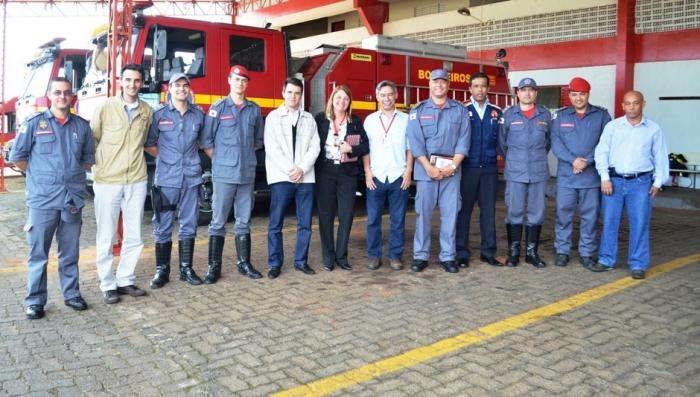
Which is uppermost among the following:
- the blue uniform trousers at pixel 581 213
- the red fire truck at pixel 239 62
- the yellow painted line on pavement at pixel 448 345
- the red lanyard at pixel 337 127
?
the red fire truck at pixel 239 62

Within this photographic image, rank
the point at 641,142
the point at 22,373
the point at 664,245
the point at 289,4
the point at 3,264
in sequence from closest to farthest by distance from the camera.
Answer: the point at 22,373 < the point at 641,142 < the point at 3,264 < the point at 664,245 < the point at 289,4

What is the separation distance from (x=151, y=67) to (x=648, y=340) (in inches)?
237

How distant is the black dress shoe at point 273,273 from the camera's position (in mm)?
5324

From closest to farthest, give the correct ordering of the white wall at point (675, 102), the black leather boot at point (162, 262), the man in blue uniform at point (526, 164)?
the black leather boot at point (162, 262)
the man in blue uniform at point (526, 164)
the white wall at point (675, 102)

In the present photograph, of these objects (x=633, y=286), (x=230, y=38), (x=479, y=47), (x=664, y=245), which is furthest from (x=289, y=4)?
(x=633, y=286)

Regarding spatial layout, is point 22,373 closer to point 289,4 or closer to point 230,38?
point 230,38

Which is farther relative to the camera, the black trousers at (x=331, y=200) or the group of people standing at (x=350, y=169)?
the black trousers at (x=331, y=200)

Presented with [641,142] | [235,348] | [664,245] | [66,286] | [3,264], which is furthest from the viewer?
[664,245]

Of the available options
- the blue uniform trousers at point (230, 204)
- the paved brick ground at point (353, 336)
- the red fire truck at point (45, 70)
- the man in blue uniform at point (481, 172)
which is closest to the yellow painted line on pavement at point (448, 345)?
the paved brick ground at point (353, 336)

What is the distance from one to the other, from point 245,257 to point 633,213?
3586 millimetres

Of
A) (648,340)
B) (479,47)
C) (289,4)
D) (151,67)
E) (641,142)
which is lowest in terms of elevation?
(648,340)

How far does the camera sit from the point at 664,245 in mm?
7148

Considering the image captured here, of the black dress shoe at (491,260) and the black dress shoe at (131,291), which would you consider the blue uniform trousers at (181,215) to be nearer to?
the black dress shoe at (131,291)

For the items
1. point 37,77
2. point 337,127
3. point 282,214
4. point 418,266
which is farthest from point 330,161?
point 37,77
